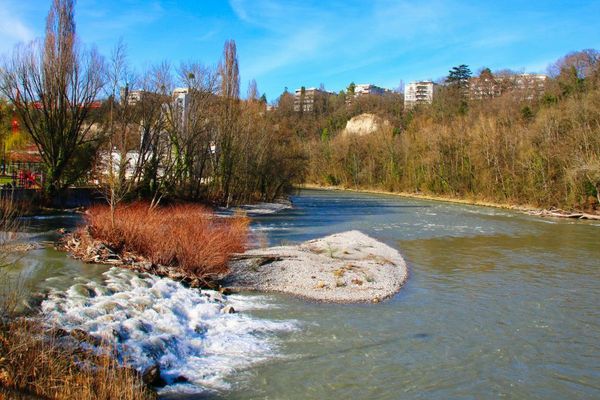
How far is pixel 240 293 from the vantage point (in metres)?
16.0

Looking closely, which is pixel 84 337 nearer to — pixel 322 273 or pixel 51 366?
pixel 51 366

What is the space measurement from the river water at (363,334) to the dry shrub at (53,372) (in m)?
1.11

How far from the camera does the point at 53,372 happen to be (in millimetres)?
Result: 7863

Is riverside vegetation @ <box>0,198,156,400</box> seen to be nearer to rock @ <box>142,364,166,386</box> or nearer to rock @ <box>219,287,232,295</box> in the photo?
rock @ <box>142,364,166,386</box>

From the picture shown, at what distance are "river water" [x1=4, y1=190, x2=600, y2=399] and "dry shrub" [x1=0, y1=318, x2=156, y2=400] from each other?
111cm

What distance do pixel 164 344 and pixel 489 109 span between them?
75065 millimetres

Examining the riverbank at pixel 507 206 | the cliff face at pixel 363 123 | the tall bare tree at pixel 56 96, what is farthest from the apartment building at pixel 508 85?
the tall bare tree at pixel 56 96

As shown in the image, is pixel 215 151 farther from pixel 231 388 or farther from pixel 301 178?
pixel 231 388

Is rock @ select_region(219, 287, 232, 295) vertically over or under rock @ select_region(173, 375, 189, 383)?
over

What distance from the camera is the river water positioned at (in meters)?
9.53

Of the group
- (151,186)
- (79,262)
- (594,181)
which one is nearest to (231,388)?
(79,262)

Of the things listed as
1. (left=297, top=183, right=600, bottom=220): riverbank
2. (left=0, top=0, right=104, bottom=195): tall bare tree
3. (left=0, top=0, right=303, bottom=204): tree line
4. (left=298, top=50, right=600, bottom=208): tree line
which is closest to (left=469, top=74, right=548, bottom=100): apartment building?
(left=298, top=50, right=600, bottom=208): tree line

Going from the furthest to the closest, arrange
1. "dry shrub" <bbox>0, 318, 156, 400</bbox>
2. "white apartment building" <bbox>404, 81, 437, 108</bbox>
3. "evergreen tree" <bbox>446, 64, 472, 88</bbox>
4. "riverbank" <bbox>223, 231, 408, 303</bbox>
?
"white apartment building" <bbox>404, 81, 437, 108</bbox> < "evergreen tree" <bbox>446, 64, 472, 88</bbox> < "riverbank" <bbox>223, 231, 408, 303</bbox> < "dry shrub" <bbox>0, 318, 156, 400</bbox>

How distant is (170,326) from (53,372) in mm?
4063
